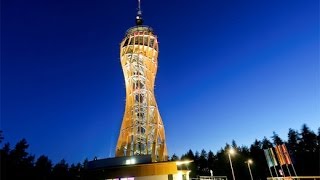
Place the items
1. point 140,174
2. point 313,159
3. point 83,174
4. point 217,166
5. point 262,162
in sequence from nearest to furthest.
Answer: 1. point 140,174
2. point 83,174
3. point 313,159
4. point 262,162
5. point 217,166

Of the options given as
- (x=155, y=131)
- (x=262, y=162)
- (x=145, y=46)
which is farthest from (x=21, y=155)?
(x=262, y=162)

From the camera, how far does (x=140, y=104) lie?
36.3 m

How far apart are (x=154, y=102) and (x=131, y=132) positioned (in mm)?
5212

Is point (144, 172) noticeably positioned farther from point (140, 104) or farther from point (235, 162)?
point (235, 162)

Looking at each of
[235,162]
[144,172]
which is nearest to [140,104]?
[144,172]

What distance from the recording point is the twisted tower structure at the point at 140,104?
34.5 m

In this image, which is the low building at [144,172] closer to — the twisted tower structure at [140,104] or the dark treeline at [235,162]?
the twisted tower structure at [140,104]

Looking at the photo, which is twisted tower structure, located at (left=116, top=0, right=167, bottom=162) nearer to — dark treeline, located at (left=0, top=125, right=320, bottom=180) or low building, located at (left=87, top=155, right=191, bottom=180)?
low building, located at (left=87, top=155, right=191, bottom=180)

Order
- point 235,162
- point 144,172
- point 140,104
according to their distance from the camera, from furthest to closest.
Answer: point 235,162, point 140,104, point 144,172

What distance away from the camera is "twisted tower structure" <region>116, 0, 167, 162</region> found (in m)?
34.5

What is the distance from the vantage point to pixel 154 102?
3631cm

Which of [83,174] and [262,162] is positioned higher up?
[262,162]

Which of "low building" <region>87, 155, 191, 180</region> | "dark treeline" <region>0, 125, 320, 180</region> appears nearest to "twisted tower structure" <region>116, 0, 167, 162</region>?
"low building" <region>87, 155, 191, 180</region>

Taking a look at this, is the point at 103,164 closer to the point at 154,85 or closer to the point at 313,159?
the point at 154,85
